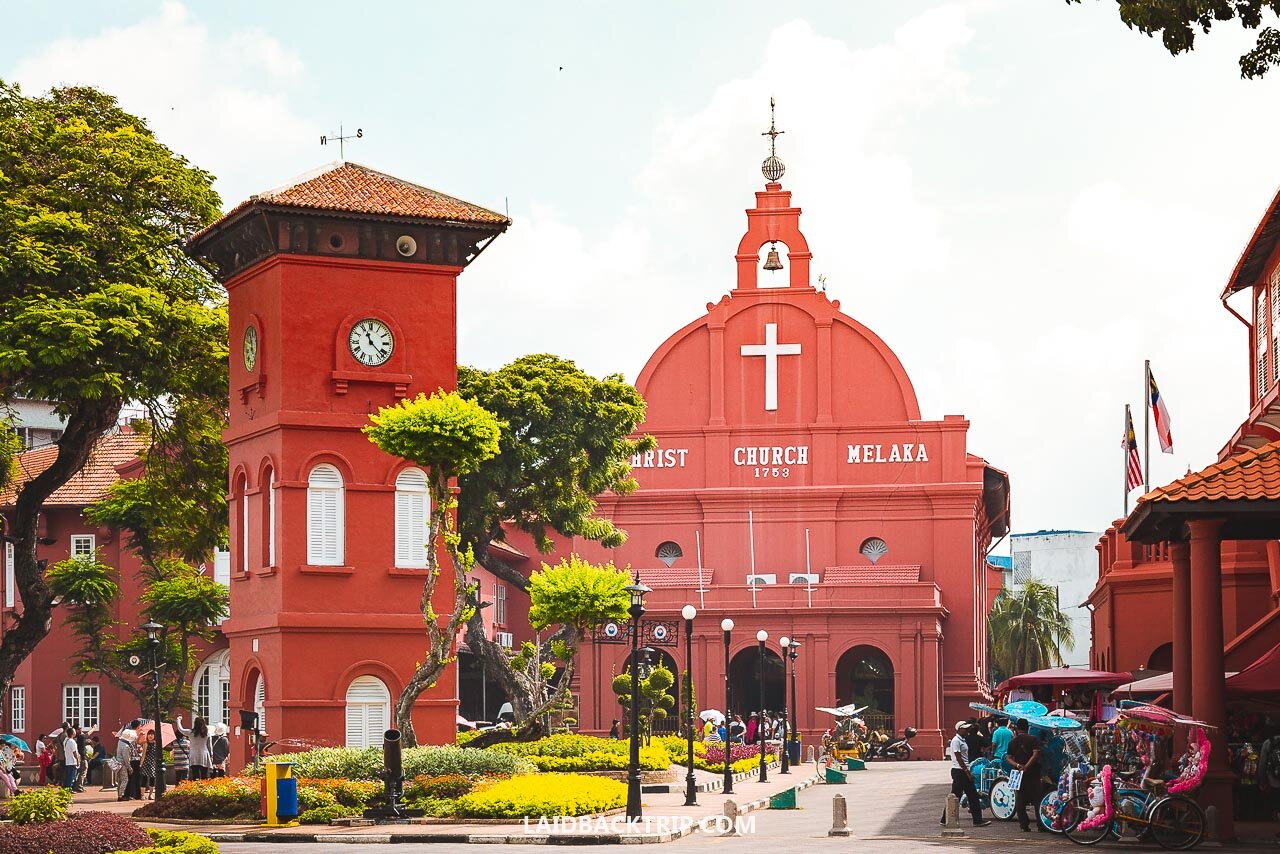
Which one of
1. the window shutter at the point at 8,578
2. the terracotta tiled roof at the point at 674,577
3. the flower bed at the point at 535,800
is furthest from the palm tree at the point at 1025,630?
the flower bed at the point at 535,800

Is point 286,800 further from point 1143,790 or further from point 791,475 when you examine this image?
point 791,475

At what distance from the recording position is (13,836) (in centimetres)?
1967

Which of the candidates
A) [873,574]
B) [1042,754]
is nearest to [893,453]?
[873,574]

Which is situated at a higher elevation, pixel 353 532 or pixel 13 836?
pixel 353 532

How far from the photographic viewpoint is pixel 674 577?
62.5 meters

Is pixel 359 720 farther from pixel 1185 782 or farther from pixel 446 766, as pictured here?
pixel 1185 782

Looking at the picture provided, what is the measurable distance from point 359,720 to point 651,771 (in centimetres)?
639

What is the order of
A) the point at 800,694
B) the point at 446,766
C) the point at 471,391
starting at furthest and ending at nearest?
1. the point at 800,694
2. the point at 471,391
3. the point at 446,766

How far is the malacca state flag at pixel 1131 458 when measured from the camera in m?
41.6

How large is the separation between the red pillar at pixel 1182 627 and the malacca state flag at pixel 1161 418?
12.5m

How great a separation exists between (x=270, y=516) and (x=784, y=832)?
44.1 feet

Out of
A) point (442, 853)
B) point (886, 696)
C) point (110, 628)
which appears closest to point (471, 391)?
point (110, 628)

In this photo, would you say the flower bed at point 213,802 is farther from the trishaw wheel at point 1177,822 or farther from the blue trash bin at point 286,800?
the trishaw wheel at point 1177,822

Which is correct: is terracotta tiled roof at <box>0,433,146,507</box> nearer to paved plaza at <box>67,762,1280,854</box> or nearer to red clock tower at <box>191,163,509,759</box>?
red clock tower at <box>191,163,509,759</box>
